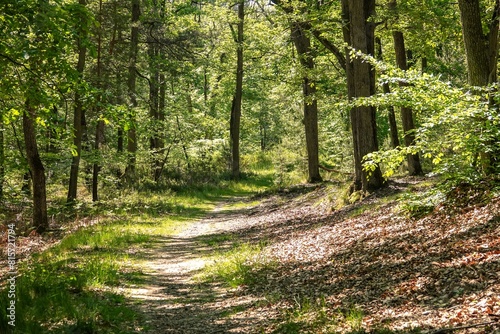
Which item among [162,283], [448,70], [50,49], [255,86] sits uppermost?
[255,86]

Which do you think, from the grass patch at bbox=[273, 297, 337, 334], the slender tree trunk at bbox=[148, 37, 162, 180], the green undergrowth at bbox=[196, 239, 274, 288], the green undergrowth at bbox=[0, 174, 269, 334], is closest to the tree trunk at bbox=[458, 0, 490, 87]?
the grass patch at bbox=[273, 297, 337, 334]

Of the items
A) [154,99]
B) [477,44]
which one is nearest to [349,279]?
[477,44]

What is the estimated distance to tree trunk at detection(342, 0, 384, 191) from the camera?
12172 mm

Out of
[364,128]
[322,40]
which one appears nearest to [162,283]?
[364,128]

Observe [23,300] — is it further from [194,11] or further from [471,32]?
[194,11]

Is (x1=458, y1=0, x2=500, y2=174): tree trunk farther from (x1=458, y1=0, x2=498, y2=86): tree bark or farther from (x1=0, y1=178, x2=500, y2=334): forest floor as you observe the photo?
(x1=0, y1=178, x2=500, y2=334): forest floor

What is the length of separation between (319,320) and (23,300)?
162 inches

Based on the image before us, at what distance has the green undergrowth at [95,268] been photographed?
19.2ft

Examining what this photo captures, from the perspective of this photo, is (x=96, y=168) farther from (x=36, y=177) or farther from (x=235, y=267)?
(x=235, y=267)

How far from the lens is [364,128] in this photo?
41.3 feet

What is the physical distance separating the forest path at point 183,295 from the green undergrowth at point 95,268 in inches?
10.3

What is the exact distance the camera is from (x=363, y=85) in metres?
12.4

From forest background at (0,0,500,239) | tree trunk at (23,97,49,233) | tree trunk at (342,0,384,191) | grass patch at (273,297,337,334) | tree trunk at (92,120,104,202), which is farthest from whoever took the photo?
tree trunk at (92,120,104,202)

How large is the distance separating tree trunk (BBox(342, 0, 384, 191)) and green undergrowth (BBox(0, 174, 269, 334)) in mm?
6303
